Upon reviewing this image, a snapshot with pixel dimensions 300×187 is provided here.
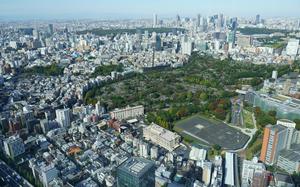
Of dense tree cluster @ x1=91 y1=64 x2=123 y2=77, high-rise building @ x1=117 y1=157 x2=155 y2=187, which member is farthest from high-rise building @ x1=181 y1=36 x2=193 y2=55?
high-rise building @ x1=117 y1=157 x2=155 y2=187

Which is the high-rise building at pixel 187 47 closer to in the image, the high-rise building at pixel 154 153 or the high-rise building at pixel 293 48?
the high-rise building at pixel 293 48

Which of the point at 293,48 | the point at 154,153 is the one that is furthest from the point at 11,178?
the point at 293,48

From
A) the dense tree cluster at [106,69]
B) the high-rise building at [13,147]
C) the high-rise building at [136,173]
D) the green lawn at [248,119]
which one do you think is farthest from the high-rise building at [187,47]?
the high-rise building at [136,173]

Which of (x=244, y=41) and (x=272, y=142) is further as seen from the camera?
(x=244, y=41)

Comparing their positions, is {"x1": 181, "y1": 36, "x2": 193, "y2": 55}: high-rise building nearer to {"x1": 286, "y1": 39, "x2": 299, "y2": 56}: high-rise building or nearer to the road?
{"x1": 286, "y1": 39, "x2": 299, "y2": 56}: high-rise building

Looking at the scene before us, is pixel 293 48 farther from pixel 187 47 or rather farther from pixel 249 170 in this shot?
pixel 249 170

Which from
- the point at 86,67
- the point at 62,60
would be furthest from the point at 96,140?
the point at 62,60
